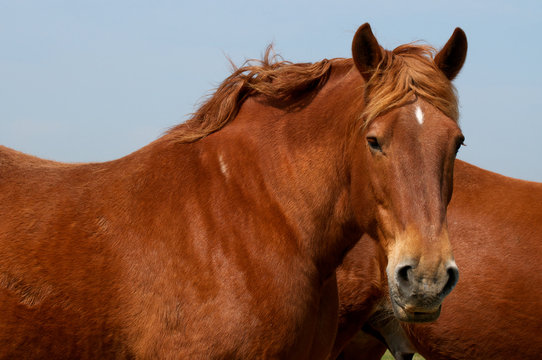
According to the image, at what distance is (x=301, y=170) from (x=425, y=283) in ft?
3.62

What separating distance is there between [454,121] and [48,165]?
260 centimetres

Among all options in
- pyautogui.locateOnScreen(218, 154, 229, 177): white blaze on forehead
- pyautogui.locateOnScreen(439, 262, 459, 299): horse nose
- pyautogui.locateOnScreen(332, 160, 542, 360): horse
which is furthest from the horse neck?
pyautogui.locateOnScreen(332, 160, 542, 360): horse

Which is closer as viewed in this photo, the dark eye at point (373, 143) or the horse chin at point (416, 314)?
the horse chin at point (416, 314)

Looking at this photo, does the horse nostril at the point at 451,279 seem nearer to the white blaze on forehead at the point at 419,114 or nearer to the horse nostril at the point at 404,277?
the horse nostril at the point at 404,277

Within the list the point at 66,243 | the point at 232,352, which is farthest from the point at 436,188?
the point at 66,243

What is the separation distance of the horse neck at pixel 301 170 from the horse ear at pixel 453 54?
0.58m

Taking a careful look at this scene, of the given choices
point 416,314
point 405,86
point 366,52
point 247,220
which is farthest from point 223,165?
point 416,314

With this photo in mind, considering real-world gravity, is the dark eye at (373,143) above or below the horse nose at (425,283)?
above

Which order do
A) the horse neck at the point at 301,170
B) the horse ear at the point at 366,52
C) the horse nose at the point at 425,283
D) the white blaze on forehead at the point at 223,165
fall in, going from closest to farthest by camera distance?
1. the horse nose at the point at 425,283
2. the horse ear at the point at 366,52
3. the horse neck at the point at 301,170
4. the white blaze on forehead at the point at 223,165

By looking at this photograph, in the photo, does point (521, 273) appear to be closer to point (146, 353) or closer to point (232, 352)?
point (232, 352)

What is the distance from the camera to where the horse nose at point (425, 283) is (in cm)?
311

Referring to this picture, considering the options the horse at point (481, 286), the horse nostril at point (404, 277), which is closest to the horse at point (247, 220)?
the horse nostril at point (404, 277)

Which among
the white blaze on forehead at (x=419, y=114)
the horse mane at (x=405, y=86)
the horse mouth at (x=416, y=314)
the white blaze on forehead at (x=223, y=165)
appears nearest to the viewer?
the horse mouth at (x=416, y=314)

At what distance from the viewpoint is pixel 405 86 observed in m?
3.52
